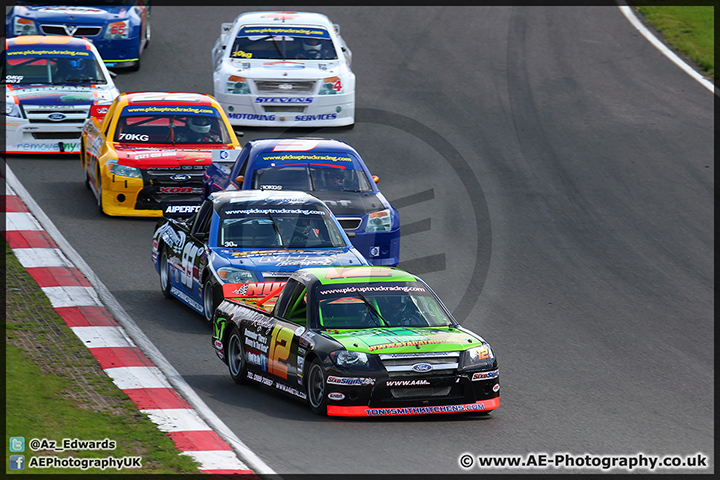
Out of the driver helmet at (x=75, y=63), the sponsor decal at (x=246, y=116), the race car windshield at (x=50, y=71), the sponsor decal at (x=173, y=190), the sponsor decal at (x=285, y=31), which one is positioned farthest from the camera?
the sponsor decal at (x=285, y=31)

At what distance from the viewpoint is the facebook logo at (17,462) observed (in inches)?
286

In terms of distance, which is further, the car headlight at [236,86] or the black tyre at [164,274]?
the car headlight at [236,86]

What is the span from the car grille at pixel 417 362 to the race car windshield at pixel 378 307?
0.69 m

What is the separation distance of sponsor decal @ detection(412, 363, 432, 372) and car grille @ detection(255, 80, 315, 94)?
1190cm

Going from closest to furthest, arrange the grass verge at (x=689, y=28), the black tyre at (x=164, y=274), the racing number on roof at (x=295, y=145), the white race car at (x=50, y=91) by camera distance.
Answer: the black tyre at (x=164, y=274), the racing number on roof at (x=295, y=145), the white race car at (x=50, y=91), the grass verge at (x=689, y=28)

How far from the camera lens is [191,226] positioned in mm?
13133

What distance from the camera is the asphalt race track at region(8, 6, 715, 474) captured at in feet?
29.6

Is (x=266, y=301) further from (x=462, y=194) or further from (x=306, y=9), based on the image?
(x=306, y=9)

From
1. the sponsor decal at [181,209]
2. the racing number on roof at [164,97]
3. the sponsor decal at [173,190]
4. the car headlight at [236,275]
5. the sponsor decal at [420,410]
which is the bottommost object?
the sponsor decal at [181,209]

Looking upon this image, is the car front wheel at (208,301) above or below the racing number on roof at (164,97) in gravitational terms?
below

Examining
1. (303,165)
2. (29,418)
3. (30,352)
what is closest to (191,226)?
(303,165)

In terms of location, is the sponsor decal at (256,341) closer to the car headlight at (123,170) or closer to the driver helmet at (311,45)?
the car headlight at (123,170)

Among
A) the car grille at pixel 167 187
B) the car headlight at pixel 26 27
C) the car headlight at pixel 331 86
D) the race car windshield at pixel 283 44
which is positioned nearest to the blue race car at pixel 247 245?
the car grille at pixel 167 187

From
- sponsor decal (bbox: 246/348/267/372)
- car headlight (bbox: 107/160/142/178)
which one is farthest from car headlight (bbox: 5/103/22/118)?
sponsor decal (bbox: 246/348/267/372)
